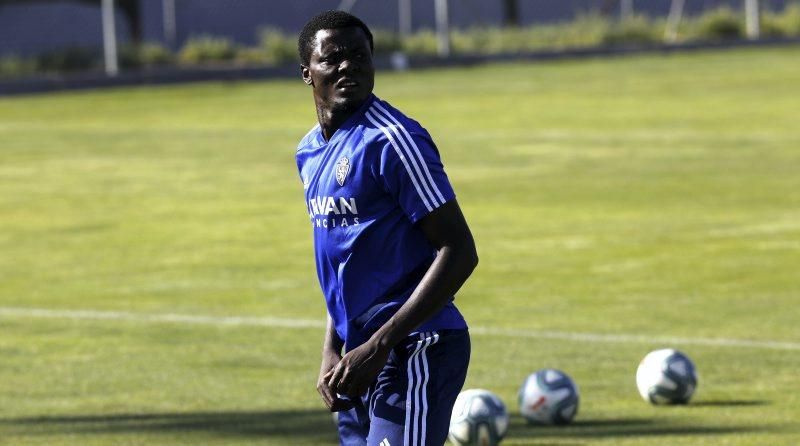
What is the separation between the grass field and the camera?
33.9 feet

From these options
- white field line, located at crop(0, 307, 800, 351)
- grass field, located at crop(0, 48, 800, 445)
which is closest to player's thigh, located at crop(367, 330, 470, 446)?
grass field, located at crop(0, 48, 800, 445)

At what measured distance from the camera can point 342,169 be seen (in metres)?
5.68

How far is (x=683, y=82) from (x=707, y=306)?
26.8 metres

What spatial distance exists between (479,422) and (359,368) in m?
3.44

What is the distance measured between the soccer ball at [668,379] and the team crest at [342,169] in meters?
4.84

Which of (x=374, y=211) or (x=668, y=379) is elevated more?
(x=374, y=211)

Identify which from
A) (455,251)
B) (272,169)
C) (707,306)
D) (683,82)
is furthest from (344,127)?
(683,82)

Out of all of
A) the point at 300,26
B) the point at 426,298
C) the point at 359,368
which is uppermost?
the point at 426,298

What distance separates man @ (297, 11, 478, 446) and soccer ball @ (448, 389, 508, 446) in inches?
121

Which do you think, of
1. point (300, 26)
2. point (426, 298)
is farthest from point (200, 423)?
point (300, 26)

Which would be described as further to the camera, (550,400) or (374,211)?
(550,400)

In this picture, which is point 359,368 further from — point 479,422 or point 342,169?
point 479,422

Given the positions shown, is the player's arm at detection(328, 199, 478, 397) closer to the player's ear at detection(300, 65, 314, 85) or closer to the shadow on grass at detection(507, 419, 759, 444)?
the player's ear at detection(300, 65, 314, 85)

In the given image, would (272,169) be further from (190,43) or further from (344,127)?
(190,43)
